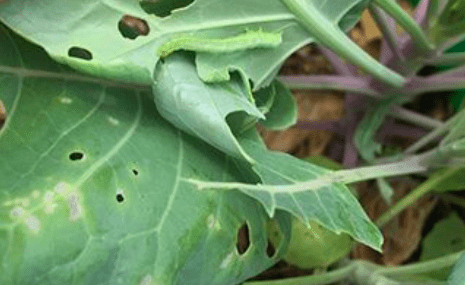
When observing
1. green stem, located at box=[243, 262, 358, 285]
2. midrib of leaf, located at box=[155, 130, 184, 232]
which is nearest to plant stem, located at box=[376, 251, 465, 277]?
green stem, located at box=[243, 262, 358, 285]

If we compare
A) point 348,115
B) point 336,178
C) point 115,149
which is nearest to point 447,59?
point 348,115

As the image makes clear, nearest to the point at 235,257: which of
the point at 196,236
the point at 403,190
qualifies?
the point at 196,236

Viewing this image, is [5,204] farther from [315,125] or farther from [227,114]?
[315,125]

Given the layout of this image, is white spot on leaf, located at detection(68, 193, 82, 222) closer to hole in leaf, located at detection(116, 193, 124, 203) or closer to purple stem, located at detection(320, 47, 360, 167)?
hole in leaf, located at detection(116, 193, 124, 203)

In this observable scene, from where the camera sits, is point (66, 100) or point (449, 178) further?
point (449, 178)

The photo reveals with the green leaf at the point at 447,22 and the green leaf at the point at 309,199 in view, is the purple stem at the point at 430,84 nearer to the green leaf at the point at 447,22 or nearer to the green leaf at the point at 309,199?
the green leaf at the point at 447,22

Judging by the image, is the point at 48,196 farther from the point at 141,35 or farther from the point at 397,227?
the point at 397,227
